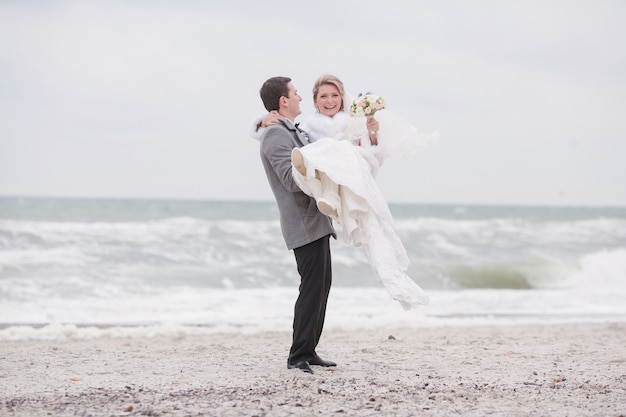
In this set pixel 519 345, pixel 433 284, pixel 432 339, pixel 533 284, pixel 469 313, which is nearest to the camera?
pixel 519 345

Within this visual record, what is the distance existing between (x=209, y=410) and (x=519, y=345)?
3872 millimetres

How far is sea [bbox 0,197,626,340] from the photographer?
9.36 m

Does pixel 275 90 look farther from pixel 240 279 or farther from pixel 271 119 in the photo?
pixel 240 279

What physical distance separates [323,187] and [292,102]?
0.66 metres

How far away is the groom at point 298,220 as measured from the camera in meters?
4.69

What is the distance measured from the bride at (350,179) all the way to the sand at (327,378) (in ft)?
2.43

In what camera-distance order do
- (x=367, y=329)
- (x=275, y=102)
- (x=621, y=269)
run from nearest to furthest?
(x=275, y=102)
(x=367, y=329)
(x=621, y=269)

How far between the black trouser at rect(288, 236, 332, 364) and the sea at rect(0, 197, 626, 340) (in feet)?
11.4

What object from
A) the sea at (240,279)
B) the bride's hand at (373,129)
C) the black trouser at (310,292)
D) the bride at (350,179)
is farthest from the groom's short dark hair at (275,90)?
the sea at (240,279)

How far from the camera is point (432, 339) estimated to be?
7.30m

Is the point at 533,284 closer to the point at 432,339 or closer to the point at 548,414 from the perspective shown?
the point at 432,339

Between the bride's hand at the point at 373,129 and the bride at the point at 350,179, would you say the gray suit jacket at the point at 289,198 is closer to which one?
the bride at the point at 350,179

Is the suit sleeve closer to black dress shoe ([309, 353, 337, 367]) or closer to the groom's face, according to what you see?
the groom's face

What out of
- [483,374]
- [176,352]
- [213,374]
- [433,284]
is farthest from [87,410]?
[433,284]
